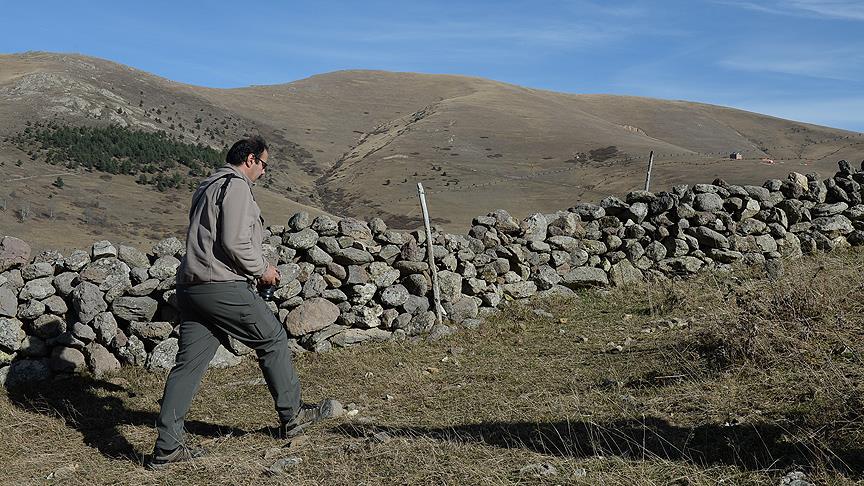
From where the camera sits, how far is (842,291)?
611cm

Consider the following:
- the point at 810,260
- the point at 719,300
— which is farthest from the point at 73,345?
the point at 810,260

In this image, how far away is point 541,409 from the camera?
4.72m

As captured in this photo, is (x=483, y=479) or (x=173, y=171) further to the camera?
(x=173, y=171)

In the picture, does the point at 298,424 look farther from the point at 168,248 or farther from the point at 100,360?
the point at 168,248

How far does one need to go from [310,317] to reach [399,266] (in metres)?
1.36

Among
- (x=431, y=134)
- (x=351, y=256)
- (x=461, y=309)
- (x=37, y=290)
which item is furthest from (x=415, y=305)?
(x=431, y=134)

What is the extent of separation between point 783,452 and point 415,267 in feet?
16.3

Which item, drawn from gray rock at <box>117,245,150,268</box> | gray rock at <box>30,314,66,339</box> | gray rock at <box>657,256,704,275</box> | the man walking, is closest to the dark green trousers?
the man walking

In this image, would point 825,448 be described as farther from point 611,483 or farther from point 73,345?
point 73,345

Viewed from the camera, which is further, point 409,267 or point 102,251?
point 409,267

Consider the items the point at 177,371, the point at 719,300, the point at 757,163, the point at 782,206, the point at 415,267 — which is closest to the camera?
the point at 177,371

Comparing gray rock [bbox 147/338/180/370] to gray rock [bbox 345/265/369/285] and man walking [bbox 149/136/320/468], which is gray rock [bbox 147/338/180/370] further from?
man walking [bbox 149/136/320/468]

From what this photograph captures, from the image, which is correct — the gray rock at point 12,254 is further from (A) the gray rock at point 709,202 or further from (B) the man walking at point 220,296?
(A) the gray rock at point 709,202

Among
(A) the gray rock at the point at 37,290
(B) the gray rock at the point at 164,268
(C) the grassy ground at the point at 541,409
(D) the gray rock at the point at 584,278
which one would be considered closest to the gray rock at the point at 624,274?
(D) the gray rock at the point at 584,278
